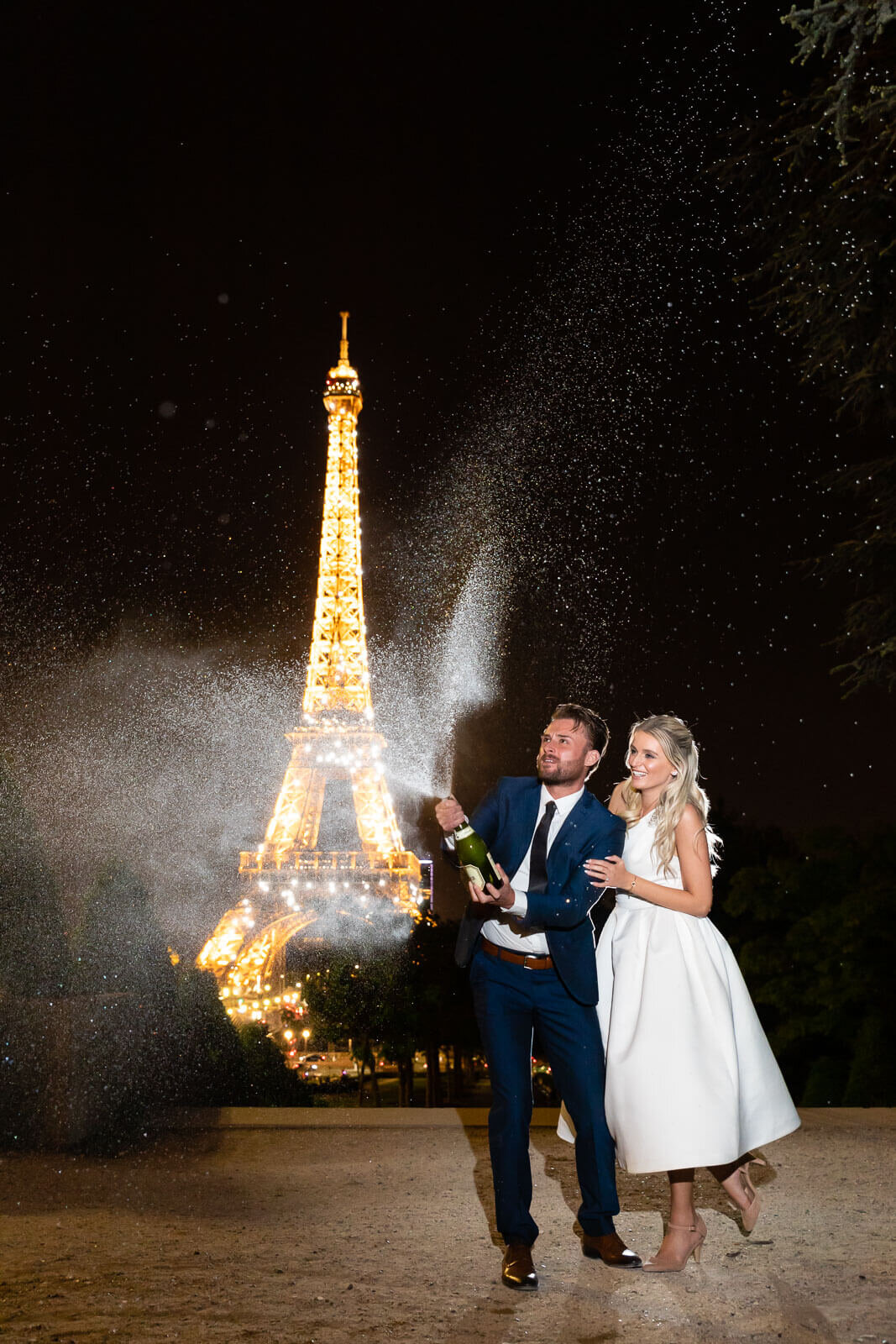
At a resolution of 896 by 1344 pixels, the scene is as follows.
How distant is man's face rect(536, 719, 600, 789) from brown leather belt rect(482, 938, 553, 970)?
673 mm

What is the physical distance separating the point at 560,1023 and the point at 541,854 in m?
0.64

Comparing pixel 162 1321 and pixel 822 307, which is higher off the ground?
pixel 822 307

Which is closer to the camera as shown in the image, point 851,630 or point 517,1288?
point 517,1288

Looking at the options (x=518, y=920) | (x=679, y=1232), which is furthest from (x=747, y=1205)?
(x=518, y=920)

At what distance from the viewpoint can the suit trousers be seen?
4.88m

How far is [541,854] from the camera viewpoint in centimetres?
500

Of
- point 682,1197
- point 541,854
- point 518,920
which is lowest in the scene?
point 682,1197

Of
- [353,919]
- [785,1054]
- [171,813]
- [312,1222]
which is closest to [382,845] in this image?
[353,919]

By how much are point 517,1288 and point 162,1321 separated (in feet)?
4.11

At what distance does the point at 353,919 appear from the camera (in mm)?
41562

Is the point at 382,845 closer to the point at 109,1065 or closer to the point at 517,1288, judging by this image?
the point at 109,1065

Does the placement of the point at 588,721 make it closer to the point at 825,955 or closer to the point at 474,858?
the point at 474,858

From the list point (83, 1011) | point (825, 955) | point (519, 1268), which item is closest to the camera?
point (519, 1268)

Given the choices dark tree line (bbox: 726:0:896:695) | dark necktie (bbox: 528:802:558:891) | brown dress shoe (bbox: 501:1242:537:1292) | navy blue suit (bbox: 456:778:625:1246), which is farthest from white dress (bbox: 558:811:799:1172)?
dark tree line (bbox: 726:0:896:695)
